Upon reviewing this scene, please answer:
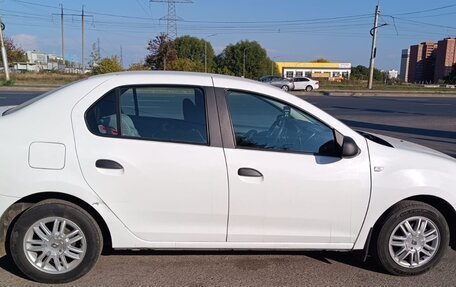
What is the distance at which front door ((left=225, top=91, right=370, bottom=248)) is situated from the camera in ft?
9.24

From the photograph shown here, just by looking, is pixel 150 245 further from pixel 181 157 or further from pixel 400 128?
pixel 400 128

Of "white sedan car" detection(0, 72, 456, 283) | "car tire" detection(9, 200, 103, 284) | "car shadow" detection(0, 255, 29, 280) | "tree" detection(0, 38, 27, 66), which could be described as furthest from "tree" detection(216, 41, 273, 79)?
"car tire" detection(9, 200, 103, 284)

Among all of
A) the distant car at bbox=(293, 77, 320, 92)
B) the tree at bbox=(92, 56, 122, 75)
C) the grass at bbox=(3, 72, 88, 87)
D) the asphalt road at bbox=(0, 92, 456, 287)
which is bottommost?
the asphalt road at bbox=(0, 92, 456, 287)

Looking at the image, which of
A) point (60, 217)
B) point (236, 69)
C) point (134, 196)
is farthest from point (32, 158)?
point (236, 69)

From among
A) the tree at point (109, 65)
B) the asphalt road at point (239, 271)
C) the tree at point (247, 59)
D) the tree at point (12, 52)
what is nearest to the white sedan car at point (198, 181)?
the asphalt road at point (239, 271)

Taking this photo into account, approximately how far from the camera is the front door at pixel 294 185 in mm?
2816

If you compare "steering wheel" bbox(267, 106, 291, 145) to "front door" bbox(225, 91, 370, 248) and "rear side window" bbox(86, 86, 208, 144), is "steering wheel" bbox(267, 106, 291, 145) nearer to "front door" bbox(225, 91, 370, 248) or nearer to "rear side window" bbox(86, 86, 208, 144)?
"front door" bbox(225, 91, 370, 248)

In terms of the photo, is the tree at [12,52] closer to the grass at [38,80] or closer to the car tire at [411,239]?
the grass at [38,80]

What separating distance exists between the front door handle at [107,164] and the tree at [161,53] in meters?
38.8

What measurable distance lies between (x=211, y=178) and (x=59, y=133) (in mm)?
1174

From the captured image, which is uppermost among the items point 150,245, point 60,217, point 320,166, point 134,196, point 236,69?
point 236,69

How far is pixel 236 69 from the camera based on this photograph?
8150 cm

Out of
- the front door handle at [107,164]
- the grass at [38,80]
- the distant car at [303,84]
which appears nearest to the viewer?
the front door handle at [107,164]

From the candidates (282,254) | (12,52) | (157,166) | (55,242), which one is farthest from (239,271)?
(12,52)
